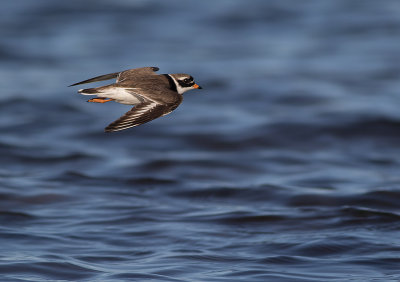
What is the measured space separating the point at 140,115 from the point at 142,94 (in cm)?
72

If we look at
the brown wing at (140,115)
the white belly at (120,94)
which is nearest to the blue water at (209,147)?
the white belly at (120,94)

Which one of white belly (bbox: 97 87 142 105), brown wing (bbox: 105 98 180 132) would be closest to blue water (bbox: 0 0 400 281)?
white belly (bbox: 97 87 142 105)

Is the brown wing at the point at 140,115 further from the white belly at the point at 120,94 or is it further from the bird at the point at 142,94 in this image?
the white belly at the point at 120,94

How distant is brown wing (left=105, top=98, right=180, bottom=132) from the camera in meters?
6.22

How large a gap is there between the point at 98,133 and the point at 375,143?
540cm

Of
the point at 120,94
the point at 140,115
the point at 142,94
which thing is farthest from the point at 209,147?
the point at 140,115

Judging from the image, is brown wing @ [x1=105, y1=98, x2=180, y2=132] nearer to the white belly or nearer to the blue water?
the white belly

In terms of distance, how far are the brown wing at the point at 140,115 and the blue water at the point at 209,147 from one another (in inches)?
88.1

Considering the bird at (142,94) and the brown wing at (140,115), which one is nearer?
the brown wing at (140,115)

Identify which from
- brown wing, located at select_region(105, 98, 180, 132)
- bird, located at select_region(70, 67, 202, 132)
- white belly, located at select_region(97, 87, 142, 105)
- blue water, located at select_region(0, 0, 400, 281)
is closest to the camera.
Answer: brown wing, located at select_region(105, 98, 180, 132)

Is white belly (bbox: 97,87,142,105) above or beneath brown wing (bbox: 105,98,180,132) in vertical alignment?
above

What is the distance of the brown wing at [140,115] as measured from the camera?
6219 millimetres

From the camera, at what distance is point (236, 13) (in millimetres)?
23734

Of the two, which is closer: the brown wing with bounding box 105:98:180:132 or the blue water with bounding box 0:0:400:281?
the brown wing with bounding box 105:98:180:132
